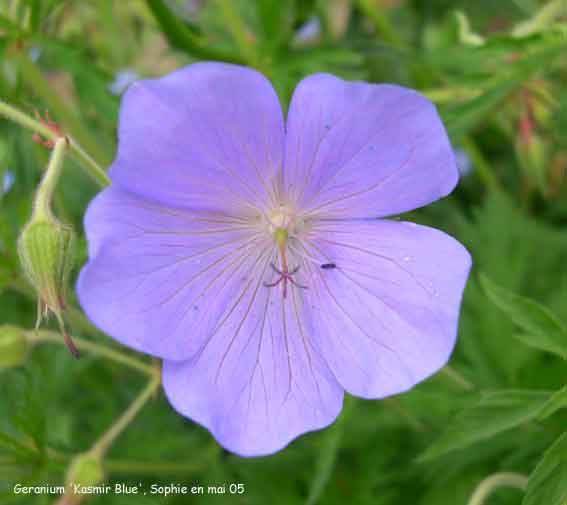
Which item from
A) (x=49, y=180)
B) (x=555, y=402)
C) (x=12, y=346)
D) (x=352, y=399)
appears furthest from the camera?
(x=352, y=399)

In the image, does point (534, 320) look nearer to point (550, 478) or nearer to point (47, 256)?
point (550, 478)

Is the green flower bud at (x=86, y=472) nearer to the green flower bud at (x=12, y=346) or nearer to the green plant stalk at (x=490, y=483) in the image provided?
the green flower bud at (x=12, y=346)

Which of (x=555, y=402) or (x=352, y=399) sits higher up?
(x=555, y=402)

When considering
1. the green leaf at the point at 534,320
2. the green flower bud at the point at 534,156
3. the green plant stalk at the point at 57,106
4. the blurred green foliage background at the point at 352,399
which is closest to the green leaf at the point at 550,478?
the blurred green foliage background at the point at 352,399

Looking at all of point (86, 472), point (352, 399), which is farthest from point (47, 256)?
point (352, 399)

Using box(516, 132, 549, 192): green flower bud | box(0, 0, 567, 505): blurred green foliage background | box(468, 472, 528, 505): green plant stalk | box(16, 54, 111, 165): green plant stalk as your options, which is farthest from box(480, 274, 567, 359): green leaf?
box(16, 54, 111, 165): green plant stalk

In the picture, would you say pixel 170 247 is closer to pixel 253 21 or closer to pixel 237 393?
pixel 237 393
